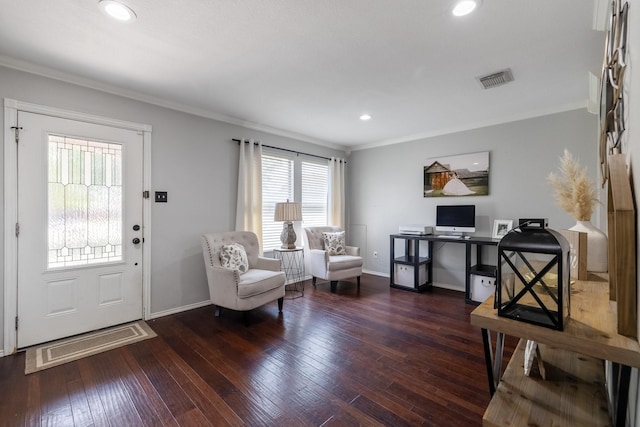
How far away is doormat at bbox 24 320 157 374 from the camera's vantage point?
234cm

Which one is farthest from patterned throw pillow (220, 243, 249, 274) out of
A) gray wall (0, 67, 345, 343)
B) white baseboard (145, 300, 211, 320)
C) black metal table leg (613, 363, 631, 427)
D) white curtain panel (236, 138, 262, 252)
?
black metal table leg (613, 363, 631, 427)

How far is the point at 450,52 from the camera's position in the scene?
229 centimetres

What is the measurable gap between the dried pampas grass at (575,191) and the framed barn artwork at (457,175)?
2.87m

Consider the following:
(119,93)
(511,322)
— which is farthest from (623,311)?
(119,93)

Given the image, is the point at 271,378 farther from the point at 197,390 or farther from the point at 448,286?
the point at 448,286

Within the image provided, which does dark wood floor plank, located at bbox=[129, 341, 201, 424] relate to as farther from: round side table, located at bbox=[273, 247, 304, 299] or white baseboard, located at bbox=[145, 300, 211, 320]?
round side table, located at bbox=[273, 247, 304, 299]

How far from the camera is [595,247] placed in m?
1.37

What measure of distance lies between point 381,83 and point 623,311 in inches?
102

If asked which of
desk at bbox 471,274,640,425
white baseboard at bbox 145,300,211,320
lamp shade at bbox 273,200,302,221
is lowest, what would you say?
white baseboard at bbox 145,300,211,320

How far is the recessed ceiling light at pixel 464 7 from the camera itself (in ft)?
5.70

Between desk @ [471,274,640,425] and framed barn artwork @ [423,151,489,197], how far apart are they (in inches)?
133


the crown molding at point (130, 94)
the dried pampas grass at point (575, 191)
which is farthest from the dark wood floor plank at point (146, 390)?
the crown molding at point (130, 94)

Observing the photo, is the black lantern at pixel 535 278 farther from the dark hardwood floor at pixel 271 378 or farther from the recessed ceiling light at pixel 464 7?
the recessed ceiling light at pixel 464 7

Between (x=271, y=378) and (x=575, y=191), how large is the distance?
2.16 m
